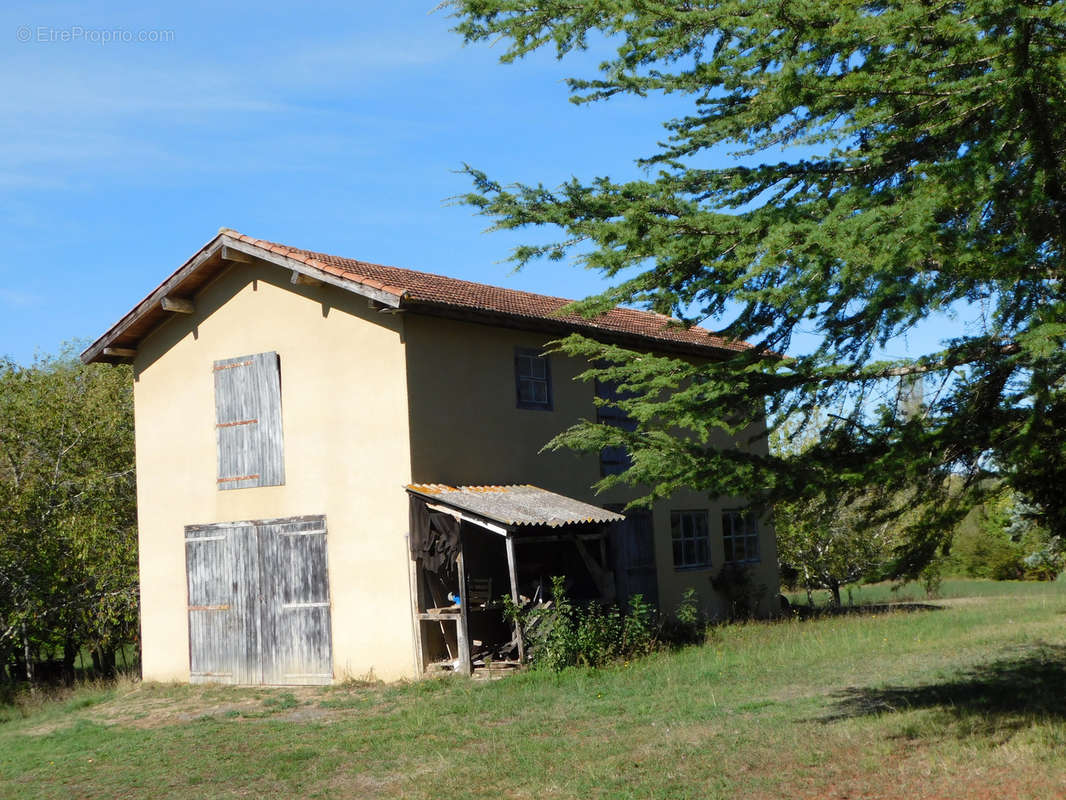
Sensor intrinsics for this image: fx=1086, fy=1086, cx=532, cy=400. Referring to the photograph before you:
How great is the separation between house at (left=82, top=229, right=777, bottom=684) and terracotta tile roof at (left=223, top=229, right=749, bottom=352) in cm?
8

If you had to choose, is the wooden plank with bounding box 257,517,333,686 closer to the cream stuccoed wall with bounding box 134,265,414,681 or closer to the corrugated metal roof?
the cream stuccoed wall with bounding box 134,265,414,681

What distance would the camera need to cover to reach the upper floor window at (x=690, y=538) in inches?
818

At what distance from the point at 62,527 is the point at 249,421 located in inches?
192

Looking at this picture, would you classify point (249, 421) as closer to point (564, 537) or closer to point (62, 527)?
point (62, 527)

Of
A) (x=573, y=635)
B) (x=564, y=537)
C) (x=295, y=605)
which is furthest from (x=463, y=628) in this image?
(x=295, y=605)

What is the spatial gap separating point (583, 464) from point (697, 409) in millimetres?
10297

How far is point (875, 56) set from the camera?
6926 mm

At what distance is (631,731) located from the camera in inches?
420

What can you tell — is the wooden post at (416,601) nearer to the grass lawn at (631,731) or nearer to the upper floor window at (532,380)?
the grass lawn at (631,731)

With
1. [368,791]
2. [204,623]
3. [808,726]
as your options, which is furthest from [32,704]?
[808,726]

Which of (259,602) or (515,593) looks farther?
(259,602)

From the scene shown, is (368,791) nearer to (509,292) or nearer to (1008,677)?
(1008,677)

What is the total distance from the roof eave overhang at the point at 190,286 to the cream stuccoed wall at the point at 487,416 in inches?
47.0

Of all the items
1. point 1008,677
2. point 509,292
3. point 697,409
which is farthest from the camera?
point 509,292
